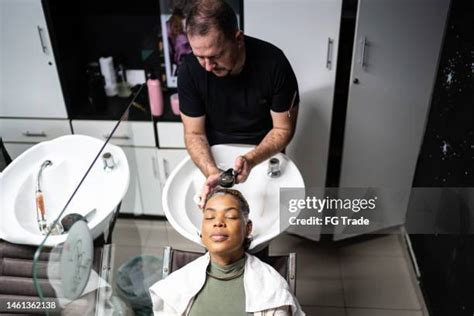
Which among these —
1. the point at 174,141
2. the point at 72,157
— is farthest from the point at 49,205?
the point at 174,141

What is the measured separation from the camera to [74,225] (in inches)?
53.1

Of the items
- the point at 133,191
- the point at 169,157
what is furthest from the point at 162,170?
the point at 133,191

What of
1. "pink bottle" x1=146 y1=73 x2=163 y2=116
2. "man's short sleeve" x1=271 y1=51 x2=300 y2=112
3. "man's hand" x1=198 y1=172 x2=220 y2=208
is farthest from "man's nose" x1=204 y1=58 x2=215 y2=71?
"pink bottle" x1=146 y1=73 x2=163 y2=116

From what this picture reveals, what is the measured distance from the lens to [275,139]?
1.75 metres

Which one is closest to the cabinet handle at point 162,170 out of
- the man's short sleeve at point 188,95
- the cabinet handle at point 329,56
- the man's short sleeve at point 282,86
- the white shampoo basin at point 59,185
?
the white shampoo basin at point 59,185

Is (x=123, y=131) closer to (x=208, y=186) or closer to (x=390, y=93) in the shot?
(x=208, y=186)

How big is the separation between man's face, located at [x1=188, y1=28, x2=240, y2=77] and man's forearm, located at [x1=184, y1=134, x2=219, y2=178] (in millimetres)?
Result: 281

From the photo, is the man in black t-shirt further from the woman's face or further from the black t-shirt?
the woman's face

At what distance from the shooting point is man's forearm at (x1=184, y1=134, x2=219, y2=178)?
1657 mm

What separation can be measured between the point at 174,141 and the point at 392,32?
114cm

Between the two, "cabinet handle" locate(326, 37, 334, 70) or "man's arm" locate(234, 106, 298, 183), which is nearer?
"man's arm" locate(234, 106, 298, 183)

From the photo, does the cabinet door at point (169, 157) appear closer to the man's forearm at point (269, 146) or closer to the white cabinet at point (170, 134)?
the white cabinet at point (170, 134)

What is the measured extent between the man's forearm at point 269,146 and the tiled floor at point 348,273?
0.49m

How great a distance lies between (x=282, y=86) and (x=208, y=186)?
468 millimetres
